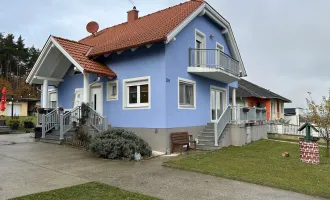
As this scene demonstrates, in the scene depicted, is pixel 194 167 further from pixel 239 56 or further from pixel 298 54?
pixel 298 54

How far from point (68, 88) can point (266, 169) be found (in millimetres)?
12063

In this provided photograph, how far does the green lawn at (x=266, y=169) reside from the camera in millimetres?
6965

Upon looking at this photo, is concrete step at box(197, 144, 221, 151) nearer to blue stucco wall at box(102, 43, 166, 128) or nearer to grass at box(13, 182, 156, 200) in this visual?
blue stucco wall at box(102, 43, 166, 128)

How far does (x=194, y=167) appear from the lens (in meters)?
8.82

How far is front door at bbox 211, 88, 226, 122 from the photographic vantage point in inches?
647

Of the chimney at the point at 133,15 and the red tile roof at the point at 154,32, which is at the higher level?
the chimney at the point at 133,15

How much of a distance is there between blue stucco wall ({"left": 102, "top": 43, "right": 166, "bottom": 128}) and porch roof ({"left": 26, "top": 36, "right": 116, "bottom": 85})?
713mm

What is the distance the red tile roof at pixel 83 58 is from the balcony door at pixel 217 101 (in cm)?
624

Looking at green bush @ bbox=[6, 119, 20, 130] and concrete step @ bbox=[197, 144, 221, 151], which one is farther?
green bush @ bbox=[6, 119, 20, 130]

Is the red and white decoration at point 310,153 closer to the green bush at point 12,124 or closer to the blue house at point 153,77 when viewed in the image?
the blue house at point 153,77

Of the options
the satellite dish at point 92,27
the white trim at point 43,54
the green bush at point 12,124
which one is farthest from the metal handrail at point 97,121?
the green bush at point 12,124

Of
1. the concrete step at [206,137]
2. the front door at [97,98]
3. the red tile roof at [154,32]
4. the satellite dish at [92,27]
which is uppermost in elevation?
the satellite dish at [92,27]

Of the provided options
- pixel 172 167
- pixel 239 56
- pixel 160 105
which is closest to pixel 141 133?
pixel 160 105

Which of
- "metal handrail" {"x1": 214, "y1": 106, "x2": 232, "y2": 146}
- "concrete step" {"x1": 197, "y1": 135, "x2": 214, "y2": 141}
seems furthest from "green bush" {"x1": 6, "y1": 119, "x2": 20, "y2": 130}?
"metal handrail" {"x1": 214, "y1": 106, "x2": 232, "y2": 146}
